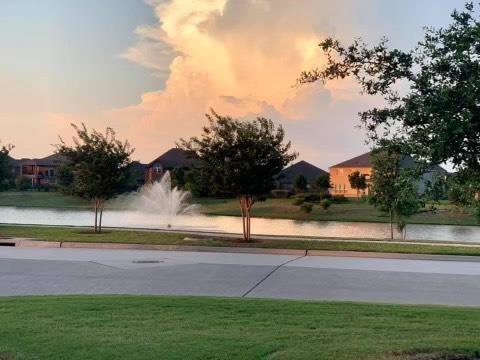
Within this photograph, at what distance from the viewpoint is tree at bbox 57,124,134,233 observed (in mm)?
25047

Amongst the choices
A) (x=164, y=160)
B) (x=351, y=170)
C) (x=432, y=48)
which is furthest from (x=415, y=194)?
(x=164, y=160)

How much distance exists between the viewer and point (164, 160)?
101125 millimetres

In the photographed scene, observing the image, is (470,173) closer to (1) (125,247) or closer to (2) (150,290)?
(2) (150,290)

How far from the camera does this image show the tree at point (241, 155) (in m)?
22.3

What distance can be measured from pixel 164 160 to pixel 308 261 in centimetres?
8510

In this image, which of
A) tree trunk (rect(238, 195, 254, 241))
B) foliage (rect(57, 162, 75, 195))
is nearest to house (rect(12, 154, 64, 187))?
foliage (rect(57, 162, 75, 195))

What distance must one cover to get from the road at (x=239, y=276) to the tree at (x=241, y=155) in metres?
4.02

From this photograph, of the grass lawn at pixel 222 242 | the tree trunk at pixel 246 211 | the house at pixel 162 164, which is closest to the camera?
the grass lawn at pixel 222 242

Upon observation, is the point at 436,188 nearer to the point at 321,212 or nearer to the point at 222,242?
the point at 222,242

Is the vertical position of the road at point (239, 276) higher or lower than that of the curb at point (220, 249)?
lower

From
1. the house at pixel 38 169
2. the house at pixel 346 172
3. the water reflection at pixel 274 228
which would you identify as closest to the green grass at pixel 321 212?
the water reflection at pixel 274 228

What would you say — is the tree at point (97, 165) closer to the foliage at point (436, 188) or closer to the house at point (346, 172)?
the foliage at point (436, 188)

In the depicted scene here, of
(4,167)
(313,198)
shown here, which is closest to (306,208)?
(313,198)

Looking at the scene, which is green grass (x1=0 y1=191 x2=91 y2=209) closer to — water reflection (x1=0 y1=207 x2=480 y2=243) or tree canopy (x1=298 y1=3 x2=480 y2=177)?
water reflection (x1=0 y1=207 x2=480 y2=243)
